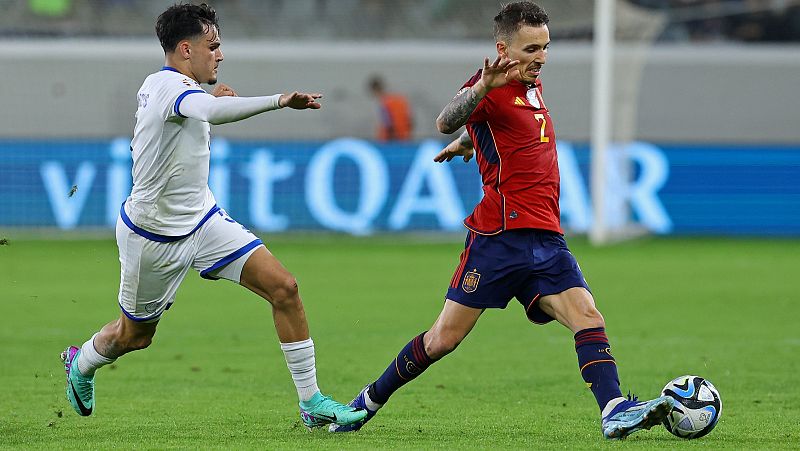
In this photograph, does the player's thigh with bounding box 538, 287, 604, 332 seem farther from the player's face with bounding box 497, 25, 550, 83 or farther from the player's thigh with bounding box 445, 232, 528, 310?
the player's face with bounding box 497, 25, 550, 83

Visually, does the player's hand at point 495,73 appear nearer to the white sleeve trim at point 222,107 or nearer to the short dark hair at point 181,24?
the white sleeve trim at point 222,107

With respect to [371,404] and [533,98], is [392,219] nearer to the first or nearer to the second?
[371,404]

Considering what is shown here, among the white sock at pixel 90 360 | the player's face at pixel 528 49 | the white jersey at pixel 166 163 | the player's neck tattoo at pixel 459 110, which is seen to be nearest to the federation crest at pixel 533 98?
the player's face at pixel 528 49

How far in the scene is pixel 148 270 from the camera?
277 inches

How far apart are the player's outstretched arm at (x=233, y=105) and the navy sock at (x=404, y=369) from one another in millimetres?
1408

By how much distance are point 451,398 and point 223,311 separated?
203 inches

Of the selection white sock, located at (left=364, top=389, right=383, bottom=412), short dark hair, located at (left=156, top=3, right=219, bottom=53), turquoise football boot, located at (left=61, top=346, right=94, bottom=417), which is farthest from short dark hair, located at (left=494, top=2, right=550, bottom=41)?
turquoise football boot, located at (left=61, top=346, right=94, bottom=417)

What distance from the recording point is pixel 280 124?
24344 mm

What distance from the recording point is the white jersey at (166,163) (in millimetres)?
6793

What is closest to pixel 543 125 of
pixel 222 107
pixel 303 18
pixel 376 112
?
pixel 222 107

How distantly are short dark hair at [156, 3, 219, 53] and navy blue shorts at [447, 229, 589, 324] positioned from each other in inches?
68.9

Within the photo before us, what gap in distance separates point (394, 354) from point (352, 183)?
9.94 meters

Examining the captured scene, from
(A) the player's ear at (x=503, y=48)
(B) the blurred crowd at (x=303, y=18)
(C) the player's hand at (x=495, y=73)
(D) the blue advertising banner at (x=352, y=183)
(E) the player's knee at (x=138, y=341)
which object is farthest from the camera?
(B) the blurred crowd at (x=303, y=18)

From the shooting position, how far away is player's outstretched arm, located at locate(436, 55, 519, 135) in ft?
20.8
